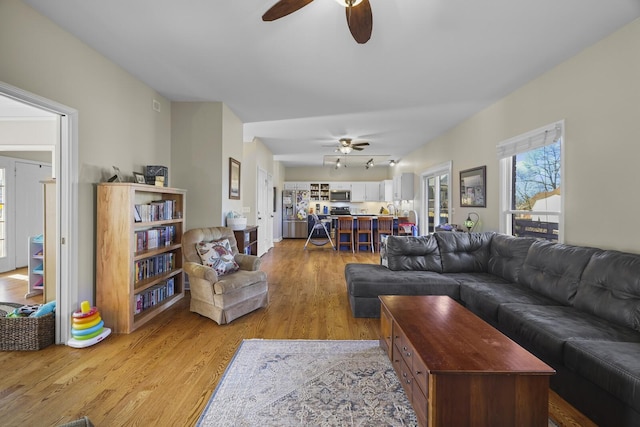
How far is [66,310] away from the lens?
104 inches

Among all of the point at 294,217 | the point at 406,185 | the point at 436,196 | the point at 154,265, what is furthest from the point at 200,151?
the point at 294,217

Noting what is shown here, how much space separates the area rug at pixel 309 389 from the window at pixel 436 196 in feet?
13.3

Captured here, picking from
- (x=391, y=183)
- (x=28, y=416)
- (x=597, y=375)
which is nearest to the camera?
(x=597, y=375)

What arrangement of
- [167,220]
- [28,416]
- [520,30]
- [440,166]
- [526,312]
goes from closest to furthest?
1. [28,416]
2. [526,312]
3. [520,30]
4. [167,220]
5. [440,166]

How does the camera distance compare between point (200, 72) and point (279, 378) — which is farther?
point (200, 72)

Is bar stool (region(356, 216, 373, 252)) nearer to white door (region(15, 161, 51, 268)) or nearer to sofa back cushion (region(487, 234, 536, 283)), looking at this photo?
sofa back cushion (region(487, 234, 536, 283))

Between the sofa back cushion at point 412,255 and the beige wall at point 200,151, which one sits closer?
the sofa back cushion at point 412,255

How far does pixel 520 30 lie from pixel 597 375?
2.49 meters

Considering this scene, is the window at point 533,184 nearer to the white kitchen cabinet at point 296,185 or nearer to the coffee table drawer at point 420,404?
the coffee table drawer at point 420,404

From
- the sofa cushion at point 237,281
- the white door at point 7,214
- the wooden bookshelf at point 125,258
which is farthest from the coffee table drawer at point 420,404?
the white door at point 7,214

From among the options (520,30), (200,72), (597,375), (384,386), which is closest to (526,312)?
(597,375)

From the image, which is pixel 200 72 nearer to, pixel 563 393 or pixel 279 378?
pixel 279 378

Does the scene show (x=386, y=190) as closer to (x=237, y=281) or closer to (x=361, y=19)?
(x=237, y=281)

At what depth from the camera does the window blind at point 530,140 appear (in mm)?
3086
